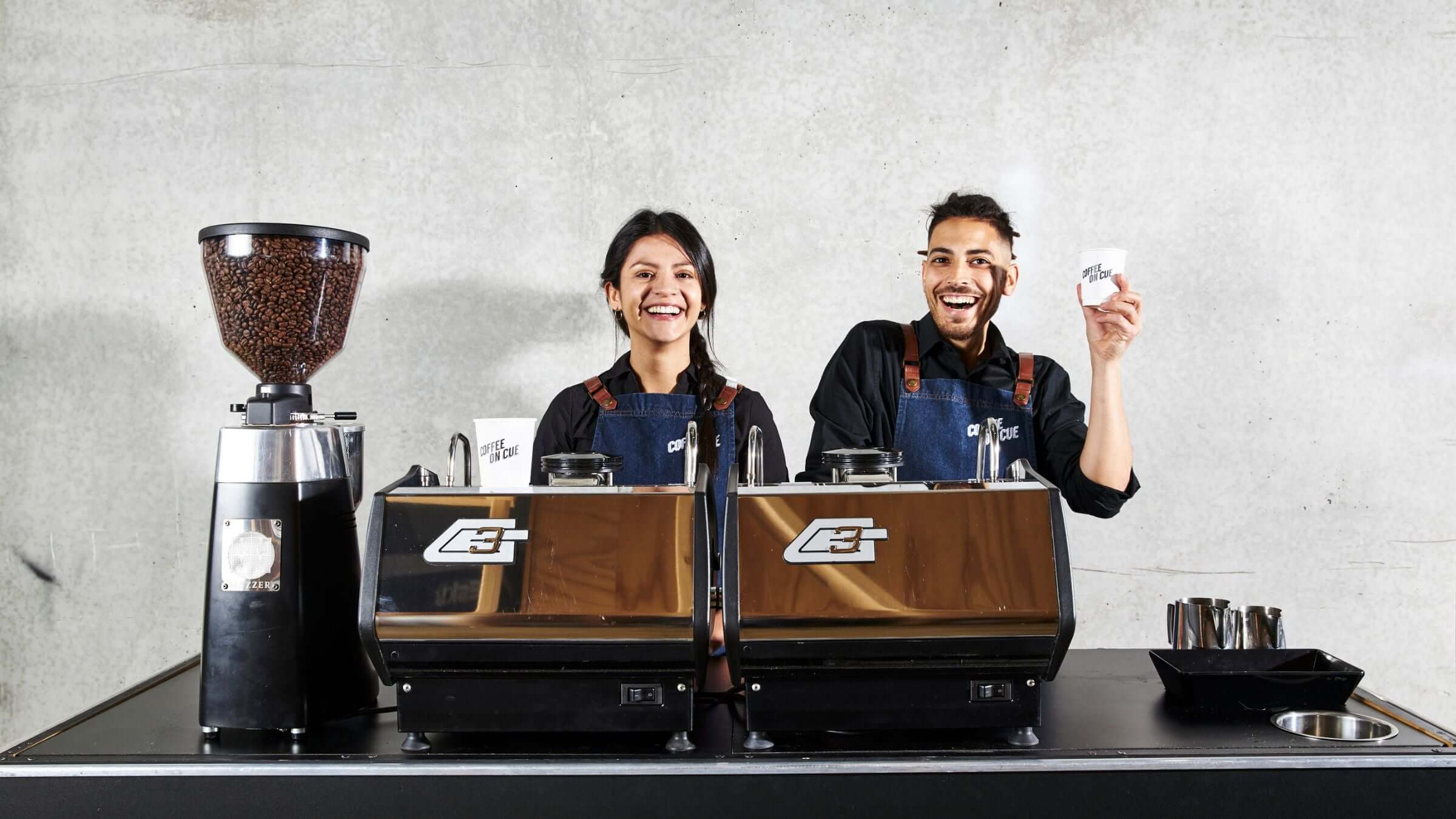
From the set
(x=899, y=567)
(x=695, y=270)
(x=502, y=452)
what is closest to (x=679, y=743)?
(x=899, y=567)

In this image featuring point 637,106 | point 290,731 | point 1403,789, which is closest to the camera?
point 1403,789

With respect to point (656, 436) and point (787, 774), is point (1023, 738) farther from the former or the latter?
point (656, 436)

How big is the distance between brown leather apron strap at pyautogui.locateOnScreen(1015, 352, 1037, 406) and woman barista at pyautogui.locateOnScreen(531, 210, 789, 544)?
59cm

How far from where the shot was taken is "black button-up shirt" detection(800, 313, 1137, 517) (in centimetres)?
243

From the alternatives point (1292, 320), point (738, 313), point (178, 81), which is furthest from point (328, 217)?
point (1292, 320)

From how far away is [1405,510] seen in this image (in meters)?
3.15

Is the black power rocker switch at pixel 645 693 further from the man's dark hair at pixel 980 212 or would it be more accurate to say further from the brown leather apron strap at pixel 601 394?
the man's dark hair at pixel 980 212

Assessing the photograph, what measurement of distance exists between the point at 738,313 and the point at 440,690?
1.88m

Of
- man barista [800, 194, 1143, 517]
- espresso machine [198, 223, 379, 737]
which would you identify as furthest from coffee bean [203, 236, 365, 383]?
man barista [800, 194, 1143, 517]

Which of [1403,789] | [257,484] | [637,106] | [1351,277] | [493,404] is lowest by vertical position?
[1403,789]

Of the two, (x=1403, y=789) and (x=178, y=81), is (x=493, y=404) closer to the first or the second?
(x=178, y=81)

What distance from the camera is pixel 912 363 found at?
2.54 m

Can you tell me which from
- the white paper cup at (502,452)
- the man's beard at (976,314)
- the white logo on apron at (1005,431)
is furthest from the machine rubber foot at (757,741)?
the man's beard at (976,314)

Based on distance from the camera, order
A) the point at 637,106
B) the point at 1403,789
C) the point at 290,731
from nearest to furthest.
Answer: the point at 1403,789, the point at 290,731, the point at 637,106
